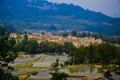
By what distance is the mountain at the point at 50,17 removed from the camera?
341ft

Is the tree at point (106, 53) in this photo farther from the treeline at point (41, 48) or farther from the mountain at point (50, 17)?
the mountain at point (50, 17)

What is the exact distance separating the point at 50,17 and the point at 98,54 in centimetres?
10257

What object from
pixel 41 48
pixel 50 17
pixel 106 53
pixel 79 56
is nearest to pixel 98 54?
pixel 106 53

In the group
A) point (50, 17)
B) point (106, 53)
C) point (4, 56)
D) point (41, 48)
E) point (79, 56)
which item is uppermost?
point (50, 17)

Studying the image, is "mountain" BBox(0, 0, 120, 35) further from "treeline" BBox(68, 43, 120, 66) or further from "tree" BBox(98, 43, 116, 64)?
"tree" BBox(98, 43, 116, 64)

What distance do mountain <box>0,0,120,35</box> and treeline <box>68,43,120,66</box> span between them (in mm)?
73655

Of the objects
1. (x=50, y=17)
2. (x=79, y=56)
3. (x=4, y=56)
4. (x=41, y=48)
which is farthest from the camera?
(x=50, y=17)

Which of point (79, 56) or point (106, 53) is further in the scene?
point (79, 56)

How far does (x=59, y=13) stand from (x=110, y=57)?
114370mm

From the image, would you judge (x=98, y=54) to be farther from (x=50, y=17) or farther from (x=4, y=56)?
(x=50, y=17)

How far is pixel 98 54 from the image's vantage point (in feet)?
73.3

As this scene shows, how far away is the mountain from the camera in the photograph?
104m

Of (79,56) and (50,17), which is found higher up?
(50,17)

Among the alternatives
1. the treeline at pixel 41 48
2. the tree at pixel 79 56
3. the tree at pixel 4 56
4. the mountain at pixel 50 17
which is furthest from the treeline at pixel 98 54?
the mountain at pixel 50 17
